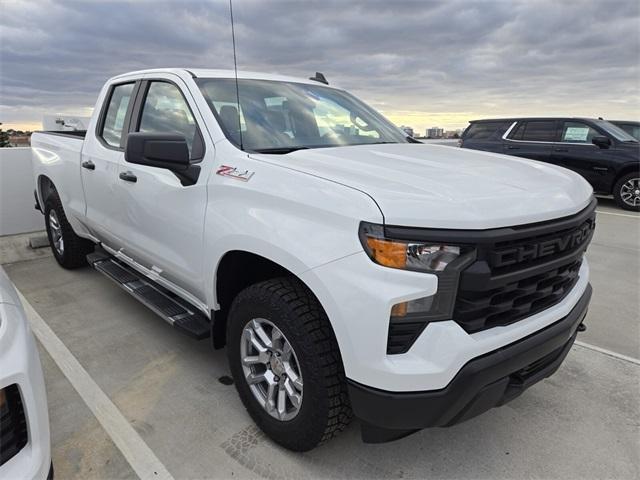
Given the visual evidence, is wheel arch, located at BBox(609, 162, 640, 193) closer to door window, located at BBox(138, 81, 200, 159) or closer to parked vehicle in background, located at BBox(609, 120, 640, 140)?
parked vehicle in background, located at BBox(609, 120, 640, 140)

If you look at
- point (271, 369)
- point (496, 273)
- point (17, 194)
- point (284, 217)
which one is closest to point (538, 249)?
point (496, 273)

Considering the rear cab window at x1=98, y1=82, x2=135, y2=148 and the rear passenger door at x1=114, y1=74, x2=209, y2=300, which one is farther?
the rear cab window at x1=98, y1=82, x2=135, y2=148

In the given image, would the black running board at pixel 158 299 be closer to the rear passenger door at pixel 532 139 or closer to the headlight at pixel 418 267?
the headlight at pixel 418 267

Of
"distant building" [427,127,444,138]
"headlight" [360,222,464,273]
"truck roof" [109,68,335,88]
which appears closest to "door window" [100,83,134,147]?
"truck roof" [109,68,335,88]

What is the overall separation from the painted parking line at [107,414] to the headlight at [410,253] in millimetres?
1463

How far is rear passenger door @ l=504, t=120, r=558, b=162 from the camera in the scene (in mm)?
10055

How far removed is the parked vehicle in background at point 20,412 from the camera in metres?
1.51

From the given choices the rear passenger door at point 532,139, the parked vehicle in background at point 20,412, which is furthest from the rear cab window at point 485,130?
the parked vehicle in background at point 20,412

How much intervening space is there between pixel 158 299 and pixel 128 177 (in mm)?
871

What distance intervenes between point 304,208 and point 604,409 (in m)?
2.21

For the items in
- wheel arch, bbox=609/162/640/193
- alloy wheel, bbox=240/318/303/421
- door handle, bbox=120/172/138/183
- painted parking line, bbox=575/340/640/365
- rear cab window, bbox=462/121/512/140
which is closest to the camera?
alloy wheel, bbox=240/318/303/421

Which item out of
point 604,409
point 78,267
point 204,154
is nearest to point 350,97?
point 204,154

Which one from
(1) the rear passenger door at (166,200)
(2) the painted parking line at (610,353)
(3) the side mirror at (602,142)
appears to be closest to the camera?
(1) the rear passenger door at (166,200)

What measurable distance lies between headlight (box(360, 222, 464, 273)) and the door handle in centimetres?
206
